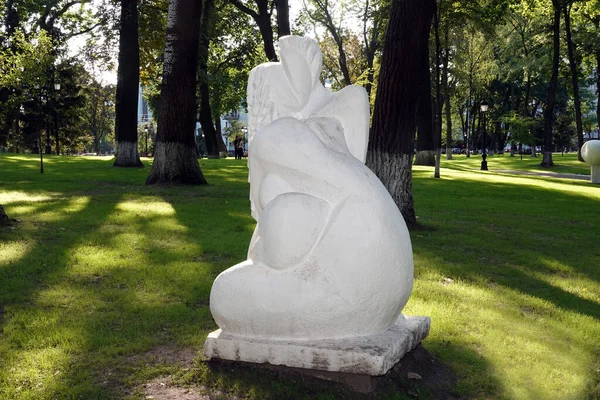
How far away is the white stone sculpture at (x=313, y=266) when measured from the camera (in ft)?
11.5

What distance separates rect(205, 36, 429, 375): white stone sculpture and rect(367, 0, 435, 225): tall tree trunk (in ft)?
18.2

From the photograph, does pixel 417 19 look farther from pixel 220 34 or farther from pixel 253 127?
pixel 220 34

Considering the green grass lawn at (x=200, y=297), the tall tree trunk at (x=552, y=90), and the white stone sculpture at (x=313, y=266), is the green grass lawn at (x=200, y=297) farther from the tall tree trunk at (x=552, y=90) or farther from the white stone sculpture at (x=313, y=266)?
the tall tree trunk at (x=552, y=90)

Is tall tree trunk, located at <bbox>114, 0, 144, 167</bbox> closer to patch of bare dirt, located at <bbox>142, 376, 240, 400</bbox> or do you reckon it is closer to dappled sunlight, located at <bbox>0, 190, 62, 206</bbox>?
dappled sunlight, located at <bbox>0, 190, 62, 206</bbox>

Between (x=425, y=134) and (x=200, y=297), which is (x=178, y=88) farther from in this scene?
(x=425, y=134)

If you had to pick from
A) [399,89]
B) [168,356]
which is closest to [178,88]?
[399,89]

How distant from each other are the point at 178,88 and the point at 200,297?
9.30m

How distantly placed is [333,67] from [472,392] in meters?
37.9

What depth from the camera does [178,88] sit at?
14.1 meters

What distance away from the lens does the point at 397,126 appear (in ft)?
30.3

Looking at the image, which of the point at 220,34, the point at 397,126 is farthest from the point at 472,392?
the point at 220,34

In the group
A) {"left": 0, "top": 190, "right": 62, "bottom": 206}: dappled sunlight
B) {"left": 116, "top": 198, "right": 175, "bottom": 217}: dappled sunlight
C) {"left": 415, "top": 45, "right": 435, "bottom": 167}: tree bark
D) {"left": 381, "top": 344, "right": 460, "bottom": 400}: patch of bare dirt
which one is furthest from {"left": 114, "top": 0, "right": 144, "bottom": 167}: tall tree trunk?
{"left": 381, "top": 344, "right": 460, "bottom": 400}: patch of bare dirt

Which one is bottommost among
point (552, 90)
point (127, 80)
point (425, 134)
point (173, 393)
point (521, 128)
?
point (173, 393)

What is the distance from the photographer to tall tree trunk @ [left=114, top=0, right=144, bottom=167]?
793 inches
